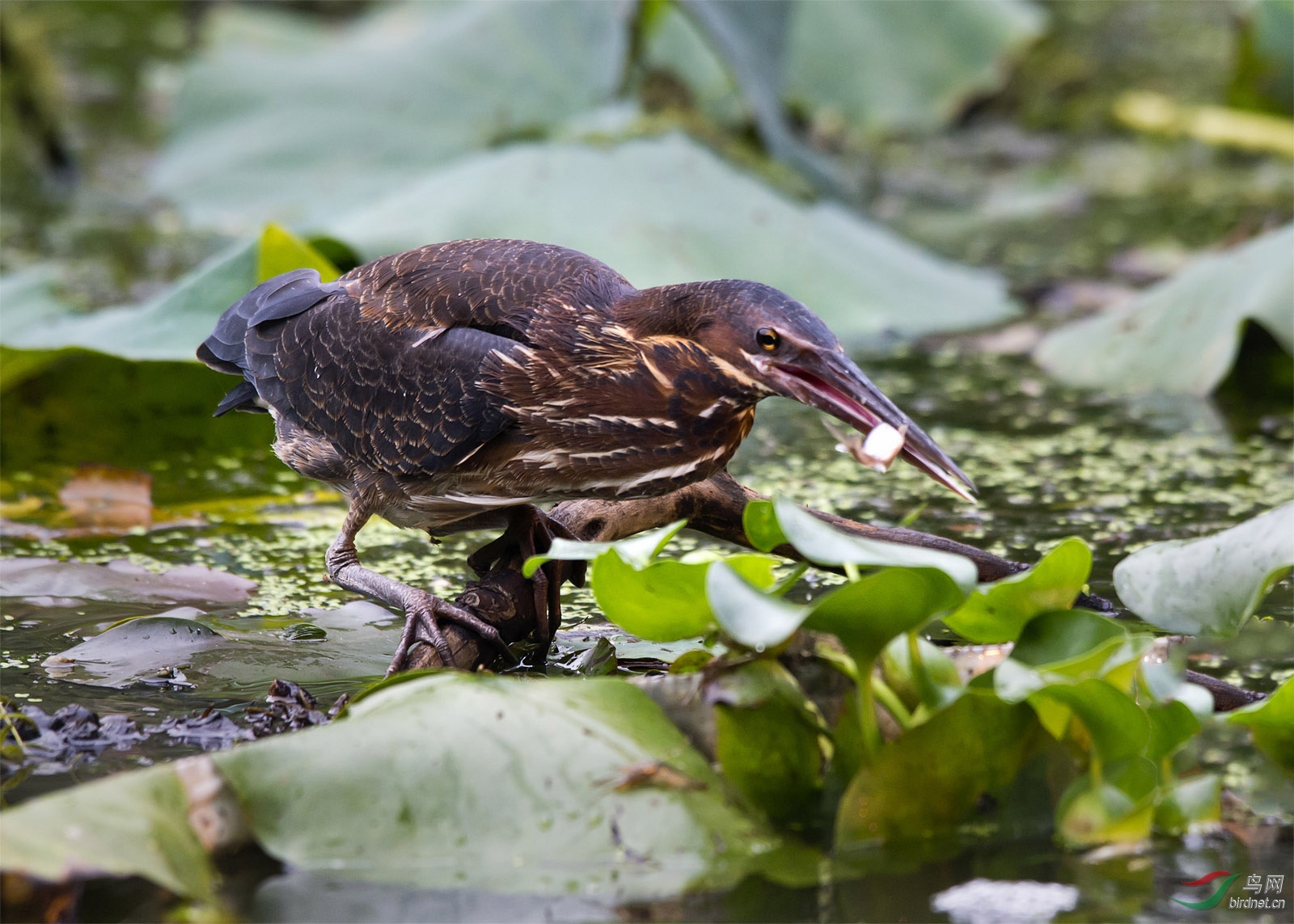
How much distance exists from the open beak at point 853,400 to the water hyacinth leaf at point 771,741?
0.55 m

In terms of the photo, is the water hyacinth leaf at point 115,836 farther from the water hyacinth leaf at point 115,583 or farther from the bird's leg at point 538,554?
the water hyacinth leaf at point 115,583

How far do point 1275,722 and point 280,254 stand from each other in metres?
3.28

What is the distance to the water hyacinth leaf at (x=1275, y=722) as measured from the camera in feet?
9.27

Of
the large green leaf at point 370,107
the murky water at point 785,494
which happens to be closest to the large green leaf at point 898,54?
the large green leaf at point 370,107

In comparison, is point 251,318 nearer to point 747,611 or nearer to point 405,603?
point 405,603

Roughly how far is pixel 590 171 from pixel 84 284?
8.36 ft

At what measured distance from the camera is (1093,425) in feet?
18.5

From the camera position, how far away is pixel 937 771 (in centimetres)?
262

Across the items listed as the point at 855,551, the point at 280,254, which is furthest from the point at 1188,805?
the point at 280,254

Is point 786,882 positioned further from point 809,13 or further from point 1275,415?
point 809,13

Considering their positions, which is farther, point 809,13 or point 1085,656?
point 809,13

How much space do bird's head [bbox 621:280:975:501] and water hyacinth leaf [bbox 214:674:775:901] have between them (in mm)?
751

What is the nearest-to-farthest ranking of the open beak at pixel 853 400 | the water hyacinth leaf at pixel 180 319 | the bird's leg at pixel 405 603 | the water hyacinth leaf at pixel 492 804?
1. the water hyacinth leaf at pixel 492 804
2. the open beak at pixel 853 400
3. the bird's leg at pixel 405 603
4. the water hyacinth leaf at pixel 180 319

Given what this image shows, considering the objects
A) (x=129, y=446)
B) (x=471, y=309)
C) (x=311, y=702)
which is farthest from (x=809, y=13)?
(x=311, y=702)
